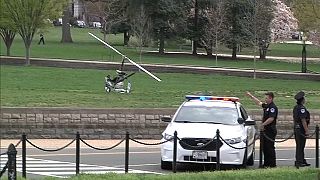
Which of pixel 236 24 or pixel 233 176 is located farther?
→ pixel 236 24

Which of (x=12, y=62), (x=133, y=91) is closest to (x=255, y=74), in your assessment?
(x=133, y=91)

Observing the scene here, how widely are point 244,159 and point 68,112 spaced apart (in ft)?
29.3

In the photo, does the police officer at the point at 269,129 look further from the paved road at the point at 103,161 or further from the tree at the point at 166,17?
the tree at the point at 166,17

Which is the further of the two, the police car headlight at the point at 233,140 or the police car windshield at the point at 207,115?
the police car windshield at the point at 207,115

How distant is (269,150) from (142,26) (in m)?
44.3

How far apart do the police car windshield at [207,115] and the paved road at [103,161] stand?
1.07 meters

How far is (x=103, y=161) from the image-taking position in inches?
709

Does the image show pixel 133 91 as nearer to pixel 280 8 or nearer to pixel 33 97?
pixel 33 97

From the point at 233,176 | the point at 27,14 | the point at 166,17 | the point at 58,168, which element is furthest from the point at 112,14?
the point at 233,176

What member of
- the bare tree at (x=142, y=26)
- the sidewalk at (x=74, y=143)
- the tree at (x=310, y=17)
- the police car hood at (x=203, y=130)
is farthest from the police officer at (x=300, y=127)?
the bare tree at (x=142, y=26)

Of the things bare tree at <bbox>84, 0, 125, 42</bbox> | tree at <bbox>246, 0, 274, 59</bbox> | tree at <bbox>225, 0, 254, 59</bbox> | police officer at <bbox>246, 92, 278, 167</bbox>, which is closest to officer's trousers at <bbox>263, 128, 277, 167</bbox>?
police officer at <bbox>246, 92, 278, 167</bbox>

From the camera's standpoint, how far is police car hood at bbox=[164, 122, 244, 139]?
15.9 m

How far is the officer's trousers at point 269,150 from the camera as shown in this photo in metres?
16.6

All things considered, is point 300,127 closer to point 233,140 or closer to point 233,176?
point 233,140
